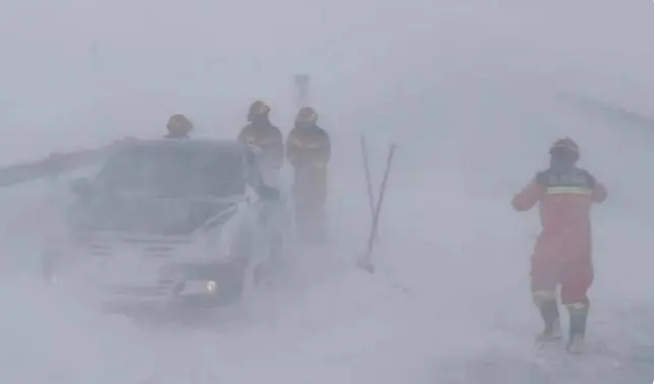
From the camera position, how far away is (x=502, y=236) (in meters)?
3.26

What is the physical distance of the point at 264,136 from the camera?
3.27 meters

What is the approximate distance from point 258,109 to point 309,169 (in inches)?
9.0

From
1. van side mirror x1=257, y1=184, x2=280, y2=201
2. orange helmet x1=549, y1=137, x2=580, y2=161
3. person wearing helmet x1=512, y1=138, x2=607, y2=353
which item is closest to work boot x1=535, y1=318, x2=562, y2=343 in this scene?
person wearing helmet x1=512, y1=138, x2=607, y2=353

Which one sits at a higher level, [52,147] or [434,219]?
[52,147]

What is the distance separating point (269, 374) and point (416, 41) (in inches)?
42.0

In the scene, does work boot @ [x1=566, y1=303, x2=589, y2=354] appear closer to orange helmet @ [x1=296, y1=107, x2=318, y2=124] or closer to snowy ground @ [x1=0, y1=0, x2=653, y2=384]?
snowy ground @ [x1=0, y1=0, x2=653, y2=384]

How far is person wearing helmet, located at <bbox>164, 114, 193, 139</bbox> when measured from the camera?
3.23m

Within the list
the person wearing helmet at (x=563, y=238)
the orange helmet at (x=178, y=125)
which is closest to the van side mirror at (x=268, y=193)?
the orange helmet at (x=178, y=125)

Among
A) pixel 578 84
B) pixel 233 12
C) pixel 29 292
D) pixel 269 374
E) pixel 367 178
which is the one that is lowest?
pixel 269 374

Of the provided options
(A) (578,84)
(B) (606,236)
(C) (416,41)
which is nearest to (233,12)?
(C) (416,41)

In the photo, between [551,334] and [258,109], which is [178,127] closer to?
[258,109]

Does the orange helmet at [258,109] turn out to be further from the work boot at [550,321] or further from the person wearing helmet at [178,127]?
the work boot at [550,321]

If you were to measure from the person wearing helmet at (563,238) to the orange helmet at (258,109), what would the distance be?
30.4 inches

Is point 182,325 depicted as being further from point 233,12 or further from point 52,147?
point 233,12
